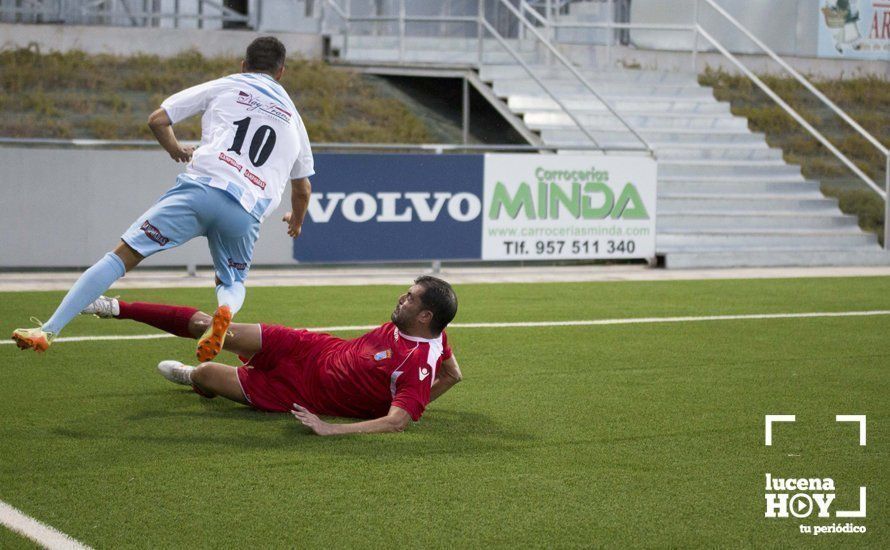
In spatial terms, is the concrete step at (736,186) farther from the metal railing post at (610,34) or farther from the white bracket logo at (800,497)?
the white bracket logo at (800,497)

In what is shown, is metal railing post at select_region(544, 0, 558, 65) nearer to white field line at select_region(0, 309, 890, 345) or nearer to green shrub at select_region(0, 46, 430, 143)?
green shrub at select_region(0, 46, 430, 143)

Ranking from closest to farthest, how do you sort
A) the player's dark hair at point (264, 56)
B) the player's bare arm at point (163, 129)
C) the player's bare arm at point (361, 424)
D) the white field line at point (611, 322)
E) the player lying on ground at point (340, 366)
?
the player's bare arm at point (361, 424) → the player lying on ground at point (340, 366) → the player's bare arm at point (163, 129) → the player's dark hair at point (264, 56) → the white field line at point (611, 322)

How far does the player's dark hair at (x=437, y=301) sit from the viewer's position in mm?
6359

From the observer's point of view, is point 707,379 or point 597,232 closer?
point 707,379

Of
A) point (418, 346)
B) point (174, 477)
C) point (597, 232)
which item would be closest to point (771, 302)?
point (597, 232)

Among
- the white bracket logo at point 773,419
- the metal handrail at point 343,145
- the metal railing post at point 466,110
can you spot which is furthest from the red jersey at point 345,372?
the metal railing post at point 466,110

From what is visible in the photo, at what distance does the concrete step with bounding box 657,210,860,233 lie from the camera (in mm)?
18016

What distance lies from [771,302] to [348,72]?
36.1 ft

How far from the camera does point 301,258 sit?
48.7 feet

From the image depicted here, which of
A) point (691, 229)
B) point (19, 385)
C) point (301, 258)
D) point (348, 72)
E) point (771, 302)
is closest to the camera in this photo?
point (19, 385)

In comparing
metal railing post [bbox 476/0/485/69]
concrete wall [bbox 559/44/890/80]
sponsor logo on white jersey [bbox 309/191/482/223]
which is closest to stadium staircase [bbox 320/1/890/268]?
metal railing post [bbox 476/0/485/69]

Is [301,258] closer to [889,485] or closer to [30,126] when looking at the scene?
[30,126]

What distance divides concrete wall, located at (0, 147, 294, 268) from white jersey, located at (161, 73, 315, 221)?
7444 millimetres

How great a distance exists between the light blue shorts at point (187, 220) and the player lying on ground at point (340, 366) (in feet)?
1.30
